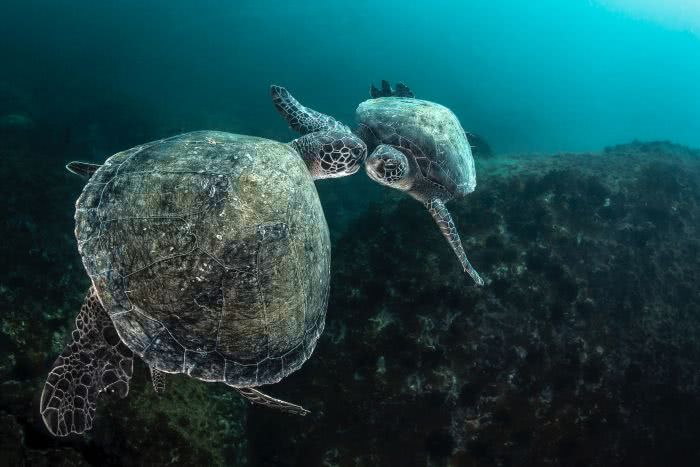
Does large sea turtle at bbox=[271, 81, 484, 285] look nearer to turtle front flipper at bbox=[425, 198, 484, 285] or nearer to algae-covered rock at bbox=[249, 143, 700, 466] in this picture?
turtle front flipper at bbox=[425, 198, 484, 285]

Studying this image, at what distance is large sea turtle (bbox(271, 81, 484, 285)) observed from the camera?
19.7 ft

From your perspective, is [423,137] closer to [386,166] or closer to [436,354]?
[386,166]

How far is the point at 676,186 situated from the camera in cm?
1098

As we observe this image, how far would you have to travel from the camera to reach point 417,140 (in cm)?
644

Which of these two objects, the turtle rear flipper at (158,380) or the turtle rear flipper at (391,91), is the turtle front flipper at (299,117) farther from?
the turtle rear flipper at (158,380)

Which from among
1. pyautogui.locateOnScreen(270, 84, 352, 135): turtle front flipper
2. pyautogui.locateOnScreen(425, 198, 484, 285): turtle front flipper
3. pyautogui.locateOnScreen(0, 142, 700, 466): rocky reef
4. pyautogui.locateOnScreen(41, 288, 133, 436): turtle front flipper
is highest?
pyautogui.locateOnScreen(270, 84, 352, 135): turtle front flipper

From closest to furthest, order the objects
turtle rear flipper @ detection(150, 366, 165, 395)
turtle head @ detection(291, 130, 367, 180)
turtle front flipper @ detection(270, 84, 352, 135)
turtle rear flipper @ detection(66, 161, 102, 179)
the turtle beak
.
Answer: turtle rear flipper @ detection(66, 161, 102, 179)
turtle rear flipper @ detection(150, 366, 165, 395)
turtle head @ detection(291, 130, 367, 180)
the turtle beak
turtle front flipper @ detection(270, 84, 352, 135)

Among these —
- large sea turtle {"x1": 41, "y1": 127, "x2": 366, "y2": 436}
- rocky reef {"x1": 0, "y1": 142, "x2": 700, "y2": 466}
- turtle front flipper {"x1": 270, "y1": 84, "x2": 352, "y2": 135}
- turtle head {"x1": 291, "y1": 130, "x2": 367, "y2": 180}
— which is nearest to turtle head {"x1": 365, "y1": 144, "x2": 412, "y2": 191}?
turtle head {"x1": 291, "y1": 130, "x2": 367, "y2": 180}

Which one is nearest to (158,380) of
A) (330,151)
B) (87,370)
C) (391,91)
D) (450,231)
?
(87,370)

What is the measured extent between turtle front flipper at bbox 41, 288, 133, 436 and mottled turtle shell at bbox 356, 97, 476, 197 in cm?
492

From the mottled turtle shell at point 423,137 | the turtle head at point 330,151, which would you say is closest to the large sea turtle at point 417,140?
the mottled turtle shell at point 423,137

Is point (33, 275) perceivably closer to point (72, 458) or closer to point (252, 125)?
point (72, 458)

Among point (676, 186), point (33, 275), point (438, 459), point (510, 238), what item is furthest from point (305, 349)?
point (676, 186)

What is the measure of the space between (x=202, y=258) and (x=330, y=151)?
2499 mm
